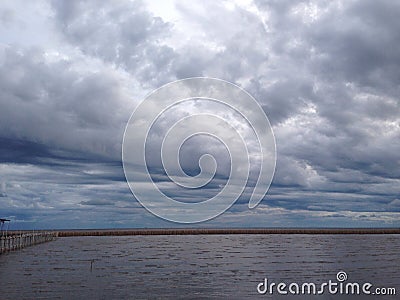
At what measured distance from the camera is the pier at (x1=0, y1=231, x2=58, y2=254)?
68.5 m

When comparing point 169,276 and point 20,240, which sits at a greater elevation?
point 20,240

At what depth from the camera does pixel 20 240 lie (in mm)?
76688

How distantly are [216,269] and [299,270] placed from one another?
794 centimetres

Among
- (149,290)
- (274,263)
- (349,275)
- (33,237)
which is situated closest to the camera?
(149,290)

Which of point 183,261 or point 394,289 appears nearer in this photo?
point 394,289

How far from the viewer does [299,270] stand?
145 feet

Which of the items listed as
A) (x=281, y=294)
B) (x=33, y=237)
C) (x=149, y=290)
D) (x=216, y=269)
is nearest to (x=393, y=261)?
(x=216, y=269)

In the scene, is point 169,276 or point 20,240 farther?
point 20,240

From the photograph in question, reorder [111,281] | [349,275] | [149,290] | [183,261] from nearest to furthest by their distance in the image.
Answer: [149,290] → [111,281] → [349,275] → [183,261]

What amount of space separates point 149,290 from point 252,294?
23.4 feet

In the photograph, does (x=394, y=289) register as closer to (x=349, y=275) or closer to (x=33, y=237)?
(x=349, y=275)

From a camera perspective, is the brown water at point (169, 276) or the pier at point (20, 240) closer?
the brown water at point (169, 276)

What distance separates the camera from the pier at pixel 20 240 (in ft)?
225

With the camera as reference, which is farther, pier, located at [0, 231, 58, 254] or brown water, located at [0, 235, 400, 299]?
pier, located at [0, 231, 58, 254]
